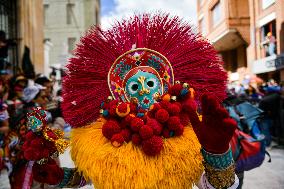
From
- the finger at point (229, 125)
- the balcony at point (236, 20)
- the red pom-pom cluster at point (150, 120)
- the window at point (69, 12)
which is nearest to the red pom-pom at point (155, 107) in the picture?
the red pom-pom cluster at point (150, 120)

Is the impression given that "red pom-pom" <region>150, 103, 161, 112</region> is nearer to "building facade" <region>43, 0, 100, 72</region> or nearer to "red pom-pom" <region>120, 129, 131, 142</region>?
"red pom-pom" <region>120, 129, 131, 142</region>

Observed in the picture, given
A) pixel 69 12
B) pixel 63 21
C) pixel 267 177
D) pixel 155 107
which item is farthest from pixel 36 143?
pixel 69 12

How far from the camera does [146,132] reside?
4.95 feet

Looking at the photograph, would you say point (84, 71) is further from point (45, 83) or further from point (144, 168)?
point (45, 83)

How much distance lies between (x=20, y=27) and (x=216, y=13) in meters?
11.5

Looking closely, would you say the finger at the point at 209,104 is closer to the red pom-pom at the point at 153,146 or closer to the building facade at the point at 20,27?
the red pom-pom at the point at 153,146

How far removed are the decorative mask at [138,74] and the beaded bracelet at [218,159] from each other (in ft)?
1.43

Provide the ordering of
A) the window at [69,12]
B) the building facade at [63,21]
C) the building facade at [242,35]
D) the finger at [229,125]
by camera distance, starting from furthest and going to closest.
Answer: the window at [69,12] < the building facade at [63,21] < the building facade at [242,35] < the finger at [229,125]

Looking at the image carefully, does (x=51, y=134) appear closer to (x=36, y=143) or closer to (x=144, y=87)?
(x=36, y=143)

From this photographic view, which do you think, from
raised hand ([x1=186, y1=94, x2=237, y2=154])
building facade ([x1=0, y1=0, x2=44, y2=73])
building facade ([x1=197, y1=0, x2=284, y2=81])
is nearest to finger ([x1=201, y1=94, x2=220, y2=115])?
raised hand ([x1=186, y1=94, x2=237, y2=154])

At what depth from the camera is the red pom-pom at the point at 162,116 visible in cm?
156

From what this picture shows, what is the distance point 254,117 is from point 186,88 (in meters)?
1.52

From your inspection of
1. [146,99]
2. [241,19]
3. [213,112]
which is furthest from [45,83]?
[241,19]

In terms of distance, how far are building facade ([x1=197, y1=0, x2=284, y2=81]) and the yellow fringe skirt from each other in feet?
30.6
